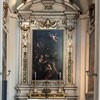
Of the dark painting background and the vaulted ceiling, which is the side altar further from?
the vaulted ceiling

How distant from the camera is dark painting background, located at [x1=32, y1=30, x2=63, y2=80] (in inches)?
766

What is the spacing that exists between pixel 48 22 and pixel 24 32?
1150 millimetres

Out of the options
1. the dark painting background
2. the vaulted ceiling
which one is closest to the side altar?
the dark painting background

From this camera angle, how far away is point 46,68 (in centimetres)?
1947

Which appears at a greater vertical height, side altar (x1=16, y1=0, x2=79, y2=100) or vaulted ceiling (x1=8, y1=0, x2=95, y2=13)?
vaulted ceiling (x1=8, y1=0, x2=95, y2=13)

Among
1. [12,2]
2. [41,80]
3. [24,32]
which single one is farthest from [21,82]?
[12,2]

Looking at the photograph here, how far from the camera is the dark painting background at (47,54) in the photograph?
1945cm

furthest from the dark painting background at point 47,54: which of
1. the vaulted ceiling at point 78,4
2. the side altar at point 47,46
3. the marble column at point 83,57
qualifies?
the vaulted ceiling at point 78,4

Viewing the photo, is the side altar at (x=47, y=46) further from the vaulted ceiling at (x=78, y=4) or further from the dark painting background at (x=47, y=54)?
the vaulted ceiling at (x=78, y=4)

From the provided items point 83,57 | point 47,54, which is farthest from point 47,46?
point 83,57

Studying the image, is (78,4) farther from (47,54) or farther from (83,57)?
(47,54)

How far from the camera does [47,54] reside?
19547 millimetres

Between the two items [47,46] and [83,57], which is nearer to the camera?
[83,57]

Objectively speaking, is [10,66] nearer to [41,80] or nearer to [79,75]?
[41,80]
